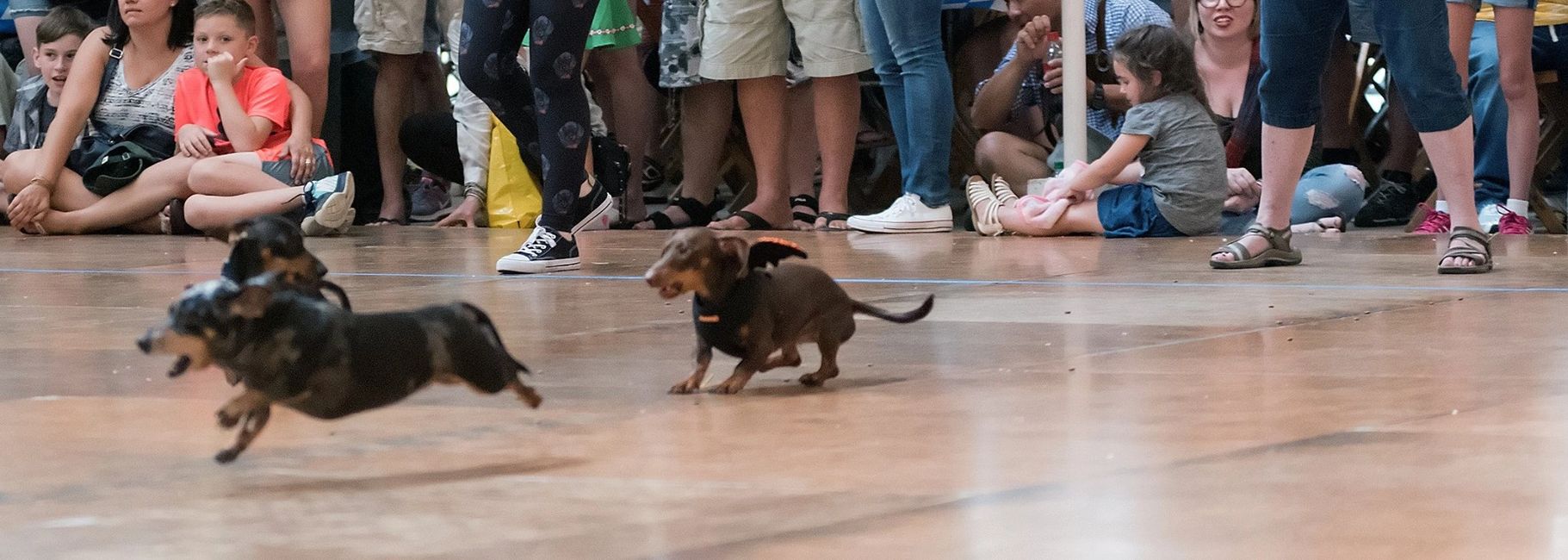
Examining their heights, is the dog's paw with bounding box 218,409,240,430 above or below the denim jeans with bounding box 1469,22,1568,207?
above

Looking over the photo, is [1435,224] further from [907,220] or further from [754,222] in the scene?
[754,222]

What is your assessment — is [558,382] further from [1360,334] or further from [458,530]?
[1360,334]

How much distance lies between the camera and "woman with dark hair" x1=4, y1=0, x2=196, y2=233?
6.32m

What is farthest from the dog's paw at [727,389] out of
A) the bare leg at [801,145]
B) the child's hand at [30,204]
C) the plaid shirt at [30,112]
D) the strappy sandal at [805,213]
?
the plaid shirt at [30,112]

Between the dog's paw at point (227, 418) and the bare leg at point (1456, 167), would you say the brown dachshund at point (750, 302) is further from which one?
the bare leg at point (1456, 167)

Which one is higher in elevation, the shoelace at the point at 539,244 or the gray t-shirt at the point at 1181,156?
the shoelace at the point at 539,244

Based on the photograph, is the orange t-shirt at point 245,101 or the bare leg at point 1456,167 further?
the orange t-shirt at point 245,101

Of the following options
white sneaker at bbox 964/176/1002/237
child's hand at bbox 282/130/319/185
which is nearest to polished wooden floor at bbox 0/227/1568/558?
white sneaker at bbox 964/176/1002/237

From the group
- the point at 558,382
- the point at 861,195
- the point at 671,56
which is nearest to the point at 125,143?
the point at 671,56

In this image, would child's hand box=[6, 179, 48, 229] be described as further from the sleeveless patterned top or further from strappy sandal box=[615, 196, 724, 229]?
strappy sandal box=[615, 196, 724, 229]

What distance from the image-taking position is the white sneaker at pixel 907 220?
228 inches

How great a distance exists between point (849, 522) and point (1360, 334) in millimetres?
1584

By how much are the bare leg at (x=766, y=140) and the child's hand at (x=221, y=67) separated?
5.57 ft

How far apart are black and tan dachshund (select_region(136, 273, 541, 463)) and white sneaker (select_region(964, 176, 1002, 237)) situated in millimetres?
4014
